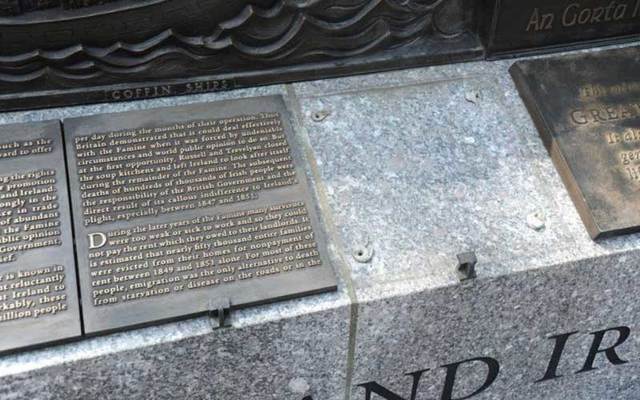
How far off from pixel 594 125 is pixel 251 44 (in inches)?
55.6

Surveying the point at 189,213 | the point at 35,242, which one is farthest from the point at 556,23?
the point at 35,242

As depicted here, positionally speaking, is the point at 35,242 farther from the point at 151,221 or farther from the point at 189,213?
the point at 189,213

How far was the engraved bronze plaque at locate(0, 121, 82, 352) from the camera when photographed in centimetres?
255

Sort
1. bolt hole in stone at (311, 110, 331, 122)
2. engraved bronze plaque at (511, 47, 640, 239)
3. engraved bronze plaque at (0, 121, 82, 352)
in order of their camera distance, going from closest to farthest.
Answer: engraved bronze plaque at (0, 121, 82, 352) → engraved bronze plaque at (511, 47, 640, 239) → bolt hole in stone at (311, 110, 331, 122)

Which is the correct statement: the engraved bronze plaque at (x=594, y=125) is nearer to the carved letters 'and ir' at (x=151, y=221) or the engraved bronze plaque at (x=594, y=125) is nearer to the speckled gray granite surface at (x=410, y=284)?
the speckled gray granite surface at (x=410, y=284)

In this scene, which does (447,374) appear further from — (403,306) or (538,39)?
(538,39)

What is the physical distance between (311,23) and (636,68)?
141 cm

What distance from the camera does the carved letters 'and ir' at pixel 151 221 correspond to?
8.58ft

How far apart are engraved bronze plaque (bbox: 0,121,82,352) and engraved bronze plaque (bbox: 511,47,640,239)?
1.86 meters

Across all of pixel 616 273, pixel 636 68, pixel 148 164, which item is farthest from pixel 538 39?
pixel 148 164

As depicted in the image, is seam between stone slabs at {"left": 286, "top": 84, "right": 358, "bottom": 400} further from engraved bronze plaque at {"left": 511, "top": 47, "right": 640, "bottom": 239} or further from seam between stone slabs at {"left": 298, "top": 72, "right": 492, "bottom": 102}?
engraved bronze plaque at {"left": 511, "top": 47, "right": 640, "bottom": 239}

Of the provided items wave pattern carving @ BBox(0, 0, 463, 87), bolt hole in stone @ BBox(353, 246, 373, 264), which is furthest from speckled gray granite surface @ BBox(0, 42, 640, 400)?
wave pattern carving @ BBox(0, 0, 463, 87)

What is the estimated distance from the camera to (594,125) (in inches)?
123

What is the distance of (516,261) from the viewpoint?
2.84m
